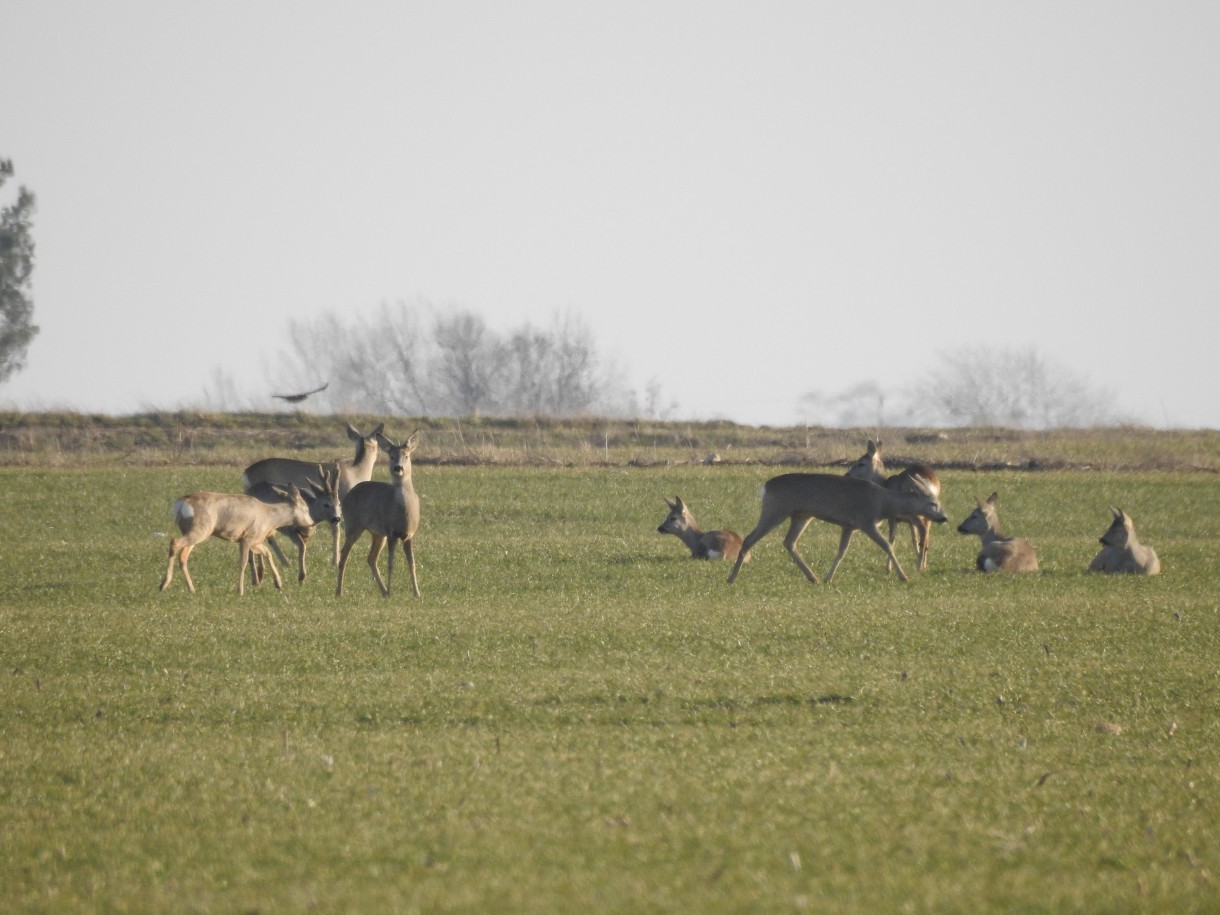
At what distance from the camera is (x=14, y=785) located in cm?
880

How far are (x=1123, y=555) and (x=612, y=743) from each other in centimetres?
1397

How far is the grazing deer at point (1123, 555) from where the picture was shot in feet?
70.2

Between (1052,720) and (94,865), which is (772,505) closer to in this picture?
(1052,720)

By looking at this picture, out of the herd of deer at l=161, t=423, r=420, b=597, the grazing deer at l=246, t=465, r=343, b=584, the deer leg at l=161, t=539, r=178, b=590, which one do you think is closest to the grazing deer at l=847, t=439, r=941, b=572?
the herd of deer at l=161, t=423, r=420, b=597

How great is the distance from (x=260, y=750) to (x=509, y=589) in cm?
1038

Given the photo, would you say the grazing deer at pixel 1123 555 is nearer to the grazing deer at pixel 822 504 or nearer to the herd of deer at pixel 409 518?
the herd of deer at pixel 409 518

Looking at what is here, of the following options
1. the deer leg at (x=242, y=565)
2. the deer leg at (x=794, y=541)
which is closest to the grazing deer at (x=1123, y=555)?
the deer leg at (x=794, y=541)

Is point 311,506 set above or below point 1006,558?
above

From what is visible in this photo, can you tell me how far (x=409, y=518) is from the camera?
19.1 m

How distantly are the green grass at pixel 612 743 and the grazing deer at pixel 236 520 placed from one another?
700 millimetres

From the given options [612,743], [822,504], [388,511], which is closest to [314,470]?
[388,511]

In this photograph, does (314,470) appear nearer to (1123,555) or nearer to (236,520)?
(236,520)

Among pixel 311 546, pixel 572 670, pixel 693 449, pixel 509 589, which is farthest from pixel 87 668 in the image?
pixel 693 449

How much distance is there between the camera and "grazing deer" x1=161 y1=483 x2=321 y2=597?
1919cm
